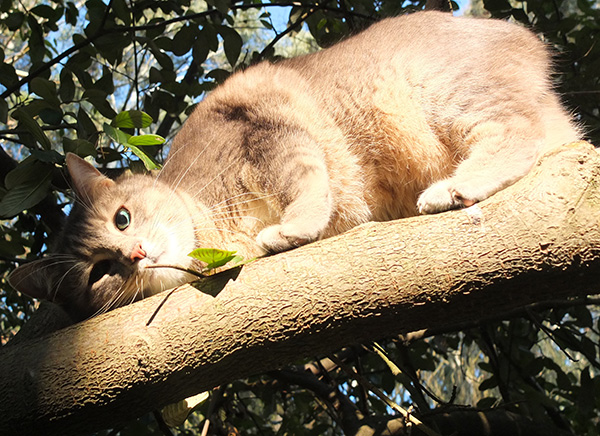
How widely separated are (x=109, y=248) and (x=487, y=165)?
1.65 metres

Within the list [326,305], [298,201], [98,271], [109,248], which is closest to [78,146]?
[109,248]

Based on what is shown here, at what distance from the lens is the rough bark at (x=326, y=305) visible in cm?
159

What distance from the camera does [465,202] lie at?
2121 millimetres

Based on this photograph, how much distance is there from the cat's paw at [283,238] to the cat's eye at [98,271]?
780 millimetres

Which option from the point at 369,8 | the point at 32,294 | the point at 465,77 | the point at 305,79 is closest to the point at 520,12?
the point at 369,8

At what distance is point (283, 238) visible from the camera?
2.19m

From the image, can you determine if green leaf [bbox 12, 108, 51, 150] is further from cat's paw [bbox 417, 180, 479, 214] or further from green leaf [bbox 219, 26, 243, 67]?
cat's paw [bbox 417, 180, 479, 214]

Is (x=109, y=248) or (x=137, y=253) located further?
(x=109, y=248)

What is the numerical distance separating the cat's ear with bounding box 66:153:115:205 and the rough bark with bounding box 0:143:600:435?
98 cm

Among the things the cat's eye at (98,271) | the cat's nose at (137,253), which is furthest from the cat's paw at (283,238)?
the cat's eye at (98,271)

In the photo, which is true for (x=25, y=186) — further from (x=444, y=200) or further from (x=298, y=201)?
(x=444, y=200)

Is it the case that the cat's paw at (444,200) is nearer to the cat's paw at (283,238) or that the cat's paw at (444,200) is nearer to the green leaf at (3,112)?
the cat's paw at (283,238)

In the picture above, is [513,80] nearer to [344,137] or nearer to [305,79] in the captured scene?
[344,137]

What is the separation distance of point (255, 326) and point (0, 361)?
800 mm
